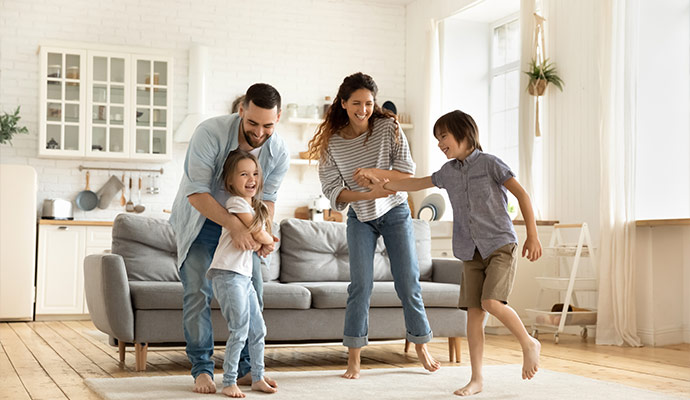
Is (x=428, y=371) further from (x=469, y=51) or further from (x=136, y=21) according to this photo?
(x=136, y=21)

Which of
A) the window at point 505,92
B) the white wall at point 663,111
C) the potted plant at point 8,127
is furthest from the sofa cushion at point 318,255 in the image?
the potted plant at point 8,127

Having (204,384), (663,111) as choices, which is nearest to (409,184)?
(204,384)

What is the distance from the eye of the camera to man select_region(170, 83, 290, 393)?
277cm

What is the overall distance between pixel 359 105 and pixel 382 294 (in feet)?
3.85

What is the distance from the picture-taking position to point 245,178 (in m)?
2.81

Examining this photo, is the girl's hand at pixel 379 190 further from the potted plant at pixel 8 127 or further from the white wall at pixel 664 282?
the potted plant at pixel 8 127

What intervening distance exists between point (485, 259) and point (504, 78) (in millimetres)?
4549

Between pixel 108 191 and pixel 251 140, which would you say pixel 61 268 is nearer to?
pixel 108 191

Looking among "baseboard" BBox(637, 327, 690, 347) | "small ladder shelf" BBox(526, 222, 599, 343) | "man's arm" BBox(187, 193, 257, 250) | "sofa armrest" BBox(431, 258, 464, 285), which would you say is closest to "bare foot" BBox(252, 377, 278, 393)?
"man's arm" BBox(187, 193, 257, 250)

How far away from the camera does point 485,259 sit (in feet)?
9.82

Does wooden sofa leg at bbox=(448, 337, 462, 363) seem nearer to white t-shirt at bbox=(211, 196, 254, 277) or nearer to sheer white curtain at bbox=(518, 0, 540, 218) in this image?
white t-shirt at bbox=(211, 196, 254, 277)

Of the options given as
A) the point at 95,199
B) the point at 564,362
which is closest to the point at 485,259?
the point at 564,362

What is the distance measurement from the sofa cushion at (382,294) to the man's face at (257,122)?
1.26 meters

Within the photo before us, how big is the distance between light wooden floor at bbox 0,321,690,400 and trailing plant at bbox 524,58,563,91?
1935mm
